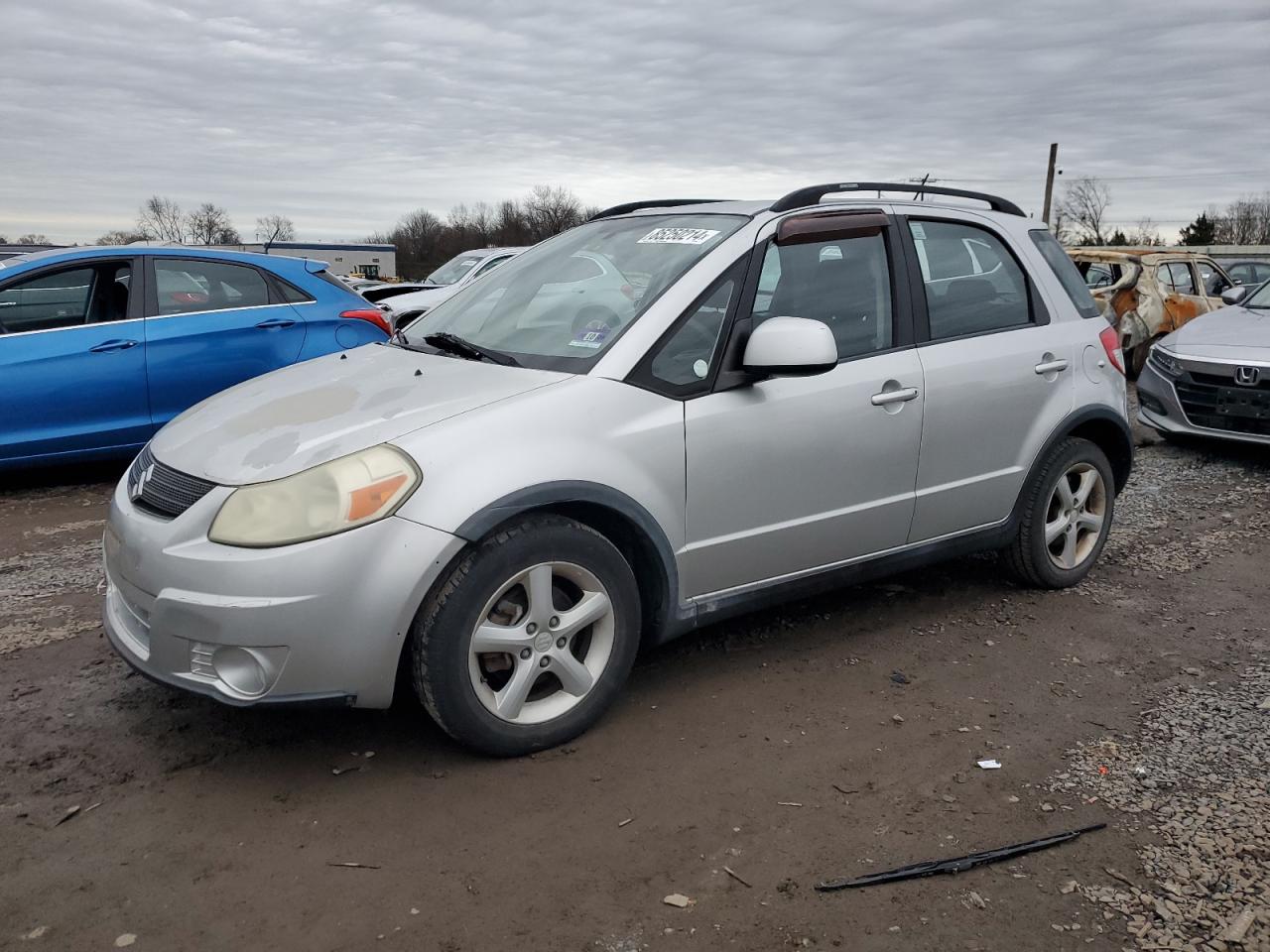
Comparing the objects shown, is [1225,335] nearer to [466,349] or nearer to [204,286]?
[466,349]

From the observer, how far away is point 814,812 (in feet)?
10.0

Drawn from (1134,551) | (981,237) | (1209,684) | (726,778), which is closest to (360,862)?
(726,778)

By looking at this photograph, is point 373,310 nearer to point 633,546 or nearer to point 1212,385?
point 633,546

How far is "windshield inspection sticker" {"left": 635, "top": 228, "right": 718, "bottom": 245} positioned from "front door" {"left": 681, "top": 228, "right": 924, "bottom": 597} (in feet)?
0.81

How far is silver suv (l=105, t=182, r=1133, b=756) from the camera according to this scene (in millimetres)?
2980

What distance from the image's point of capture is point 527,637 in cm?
321

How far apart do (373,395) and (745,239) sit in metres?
1.44

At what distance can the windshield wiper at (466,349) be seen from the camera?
146 inches

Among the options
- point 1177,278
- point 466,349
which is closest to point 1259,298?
point 1177,278

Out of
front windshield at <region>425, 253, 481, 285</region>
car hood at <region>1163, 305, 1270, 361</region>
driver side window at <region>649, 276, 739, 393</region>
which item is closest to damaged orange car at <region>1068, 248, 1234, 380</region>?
car hood at <region>1163, 305, 1270, 361</region>

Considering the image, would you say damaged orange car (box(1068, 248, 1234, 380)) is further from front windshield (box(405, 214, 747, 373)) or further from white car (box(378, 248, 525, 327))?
front windshield (box(405, 214, 747, 373))

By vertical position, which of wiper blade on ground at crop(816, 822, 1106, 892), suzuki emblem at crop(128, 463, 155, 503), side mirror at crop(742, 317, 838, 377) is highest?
side mirror at crop(742, 317, 838, 377)

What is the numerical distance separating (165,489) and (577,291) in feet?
5.31

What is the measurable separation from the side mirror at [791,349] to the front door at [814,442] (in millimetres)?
165
